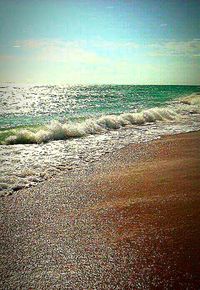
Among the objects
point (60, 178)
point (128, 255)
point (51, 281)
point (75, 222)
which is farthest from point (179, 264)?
point (60, 178)

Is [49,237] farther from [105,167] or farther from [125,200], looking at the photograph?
[105,167]

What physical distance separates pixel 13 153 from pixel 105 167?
314cm

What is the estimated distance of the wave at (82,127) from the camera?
35.5ft

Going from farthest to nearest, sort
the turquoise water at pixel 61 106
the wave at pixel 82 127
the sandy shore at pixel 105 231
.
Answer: the turquoise water at pixel 61 106 < the wave at pixel 82 127 < the sandy shore at pixel 105 231

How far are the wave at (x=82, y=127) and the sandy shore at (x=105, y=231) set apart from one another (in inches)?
197

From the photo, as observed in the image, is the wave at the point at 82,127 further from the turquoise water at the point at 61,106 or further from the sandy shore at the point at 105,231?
the sandy shore at the point at 105,231

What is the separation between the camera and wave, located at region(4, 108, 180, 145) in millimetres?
10820

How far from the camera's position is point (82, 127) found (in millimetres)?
12672

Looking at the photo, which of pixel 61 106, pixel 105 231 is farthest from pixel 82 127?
pixel 61 106

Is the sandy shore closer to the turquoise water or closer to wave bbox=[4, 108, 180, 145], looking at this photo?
wave bbox=[4, 108, 180, 145]

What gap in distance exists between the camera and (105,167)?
6.70 m

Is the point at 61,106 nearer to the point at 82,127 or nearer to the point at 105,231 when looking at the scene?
the point at 82,127

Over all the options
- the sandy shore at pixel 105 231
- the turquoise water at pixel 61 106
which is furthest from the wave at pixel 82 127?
the sandy shore at pixel 105 231

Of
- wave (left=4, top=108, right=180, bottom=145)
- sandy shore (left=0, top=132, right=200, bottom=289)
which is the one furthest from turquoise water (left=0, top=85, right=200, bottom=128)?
sandy shore (left=0, top=132, right=200, bottom=289)
